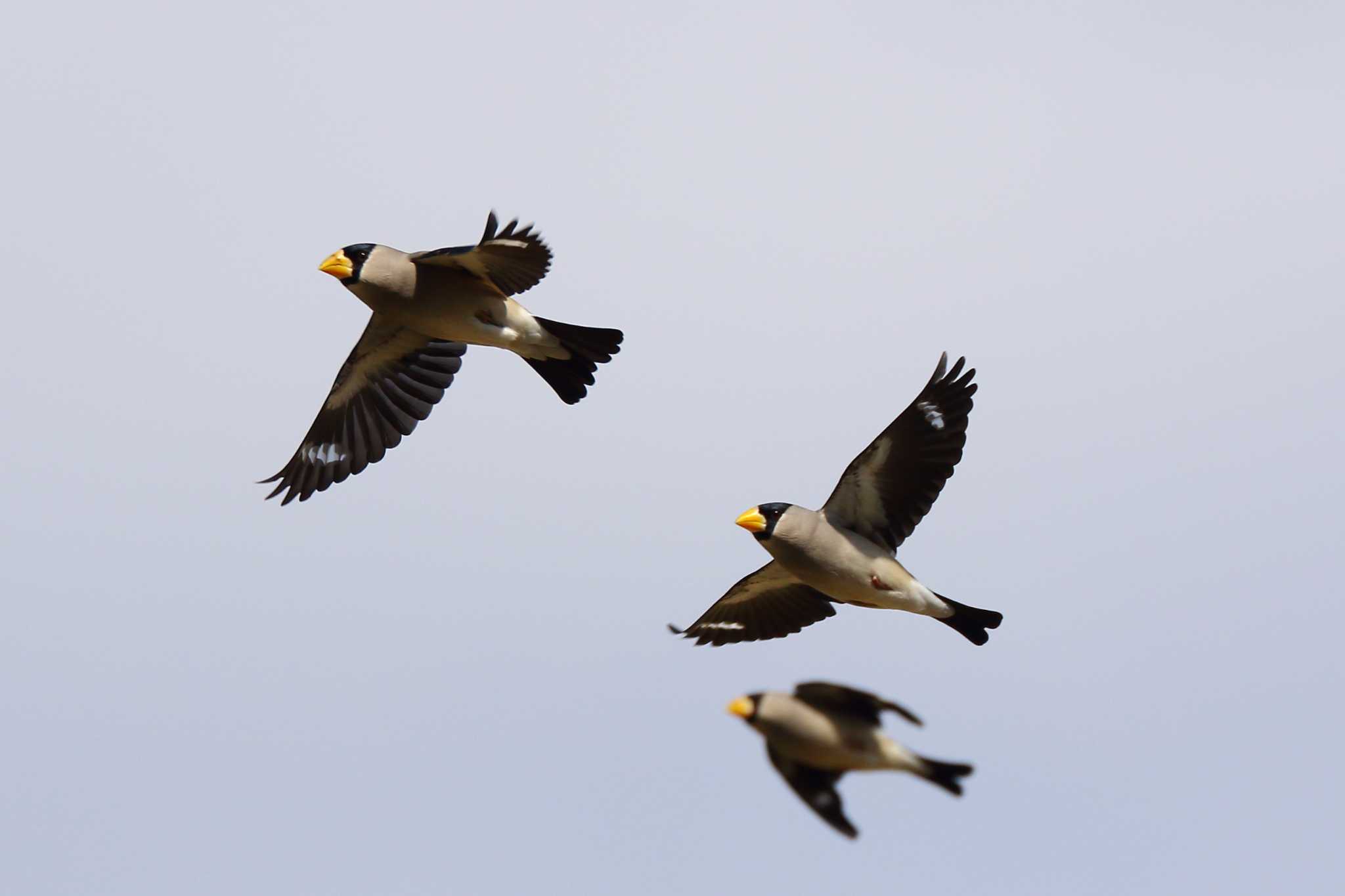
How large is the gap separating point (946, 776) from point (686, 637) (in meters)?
6.36

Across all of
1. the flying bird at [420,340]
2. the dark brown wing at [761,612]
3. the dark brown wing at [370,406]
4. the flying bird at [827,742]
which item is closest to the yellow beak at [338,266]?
the flying bird at [420,340]

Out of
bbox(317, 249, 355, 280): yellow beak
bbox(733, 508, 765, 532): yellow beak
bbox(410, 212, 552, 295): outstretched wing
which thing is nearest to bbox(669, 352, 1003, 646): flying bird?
bbox(733, 508, 765, 532): yellow beak

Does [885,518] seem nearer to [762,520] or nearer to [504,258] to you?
[762,520]

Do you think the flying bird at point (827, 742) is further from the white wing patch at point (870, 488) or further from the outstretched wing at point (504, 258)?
the outstretched wing at point (504, 258)

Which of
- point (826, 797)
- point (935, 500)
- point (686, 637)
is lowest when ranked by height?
point (826, 797)

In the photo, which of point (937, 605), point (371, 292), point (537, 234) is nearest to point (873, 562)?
point (937, 605)

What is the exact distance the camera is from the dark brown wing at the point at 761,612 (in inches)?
565

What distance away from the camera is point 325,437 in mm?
16344

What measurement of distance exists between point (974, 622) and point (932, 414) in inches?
61.2

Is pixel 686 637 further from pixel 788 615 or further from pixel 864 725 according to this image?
pixel 864 725

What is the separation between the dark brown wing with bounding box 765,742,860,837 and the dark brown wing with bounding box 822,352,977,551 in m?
5.06

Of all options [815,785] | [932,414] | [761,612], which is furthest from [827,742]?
[761,612]

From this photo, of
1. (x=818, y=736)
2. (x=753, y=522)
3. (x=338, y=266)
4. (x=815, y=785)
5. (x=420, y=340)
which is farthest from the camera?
Answer: (x=420, y=340)

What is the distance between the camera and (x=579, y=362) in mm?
15438
